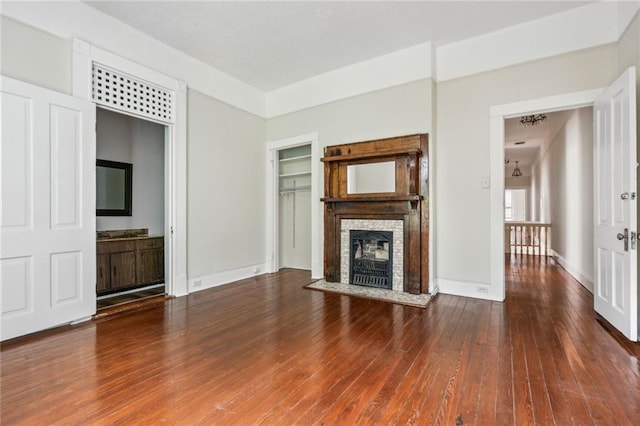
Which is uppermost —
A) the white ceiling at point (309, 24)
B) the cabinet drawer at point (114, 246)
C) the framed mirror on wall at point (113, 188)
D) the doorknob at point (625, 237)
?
the white ceiling at point (309, 24)

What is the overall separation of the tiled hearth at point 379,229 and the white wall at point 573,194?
275 centimetres

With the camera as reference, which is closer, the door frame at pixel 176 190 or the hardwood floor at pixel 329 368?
the hardwood floor at pixel 329 368

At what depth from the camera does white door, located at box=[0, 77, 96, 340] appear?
8.84ft

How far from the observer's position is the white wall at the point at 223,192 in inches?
176

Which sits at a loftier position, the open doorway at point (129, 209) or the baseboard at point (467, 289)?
the open doorway at point (129, 209)

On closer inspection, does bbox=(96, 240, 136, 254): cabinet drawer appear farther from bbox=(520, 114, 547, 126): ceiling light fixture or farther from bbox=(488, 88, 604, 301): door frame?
bbox=(520, 114, 547, 126): ceiling light fixture

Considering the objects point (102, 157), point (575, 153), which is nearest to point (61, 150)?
point (102, 157)

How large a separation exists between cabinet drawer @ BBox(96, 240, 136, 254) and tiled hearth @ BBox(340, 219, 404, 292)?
316 cm

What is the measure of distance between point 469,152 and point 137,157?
5114 mm

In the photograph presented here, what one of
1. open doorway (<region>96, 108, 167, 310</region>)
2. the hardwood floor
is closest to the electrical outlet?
the hardwood floor

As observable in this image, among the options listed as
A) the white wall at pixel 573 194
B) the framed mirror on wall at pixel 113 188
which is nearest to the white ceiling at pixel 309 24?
the framed mirror on wall at pixel 113 188

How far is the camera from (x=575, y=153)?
18.2 ft

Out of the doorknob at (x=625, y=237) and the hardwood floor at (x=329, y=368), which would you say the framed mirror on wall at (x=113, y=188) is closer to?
the hardwood floor at (x=329, y=368)

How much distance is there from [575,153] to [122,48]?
7.25 metres
